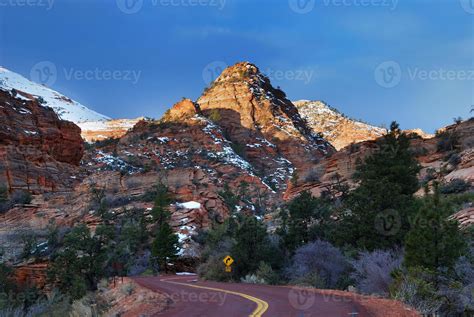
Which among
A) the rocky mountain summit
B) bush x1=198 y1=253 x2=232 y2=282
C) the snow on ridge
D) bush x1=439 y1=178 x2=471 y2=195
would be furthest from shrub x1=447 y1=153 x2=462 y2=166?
bush x1=198 y1=253 x2=232 y2=282

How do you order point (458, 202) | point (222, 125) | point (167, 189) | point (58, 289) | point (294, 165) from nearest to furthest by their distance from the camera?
point (458, 202) < point (58, 289) < point (167, 189) < point (294, 165) < point (222, 125)

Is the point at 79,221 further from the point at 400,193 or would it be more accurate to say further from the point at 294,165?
the point at 294,165

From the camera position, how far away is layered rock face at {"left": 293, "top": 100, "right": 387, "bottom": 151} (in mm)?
133750

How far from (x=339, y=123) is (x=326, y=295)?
141 m

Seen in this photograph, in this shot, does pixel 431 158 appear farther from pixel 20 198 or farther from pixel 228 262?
pixel 20 198

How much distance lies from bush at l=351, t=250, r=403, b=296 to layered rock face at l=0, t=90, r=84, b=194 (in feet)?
166

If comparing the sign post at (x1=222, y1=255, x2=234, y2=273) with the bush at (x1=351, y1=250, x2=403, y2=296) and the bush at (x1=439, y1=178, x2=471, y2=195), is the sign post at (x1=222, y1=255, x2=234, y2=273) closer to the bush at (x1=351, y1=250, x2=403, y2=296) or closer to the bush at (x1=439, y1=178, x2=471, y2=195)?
the bush at (x1=351, y1=250, x2=403, y2=296)

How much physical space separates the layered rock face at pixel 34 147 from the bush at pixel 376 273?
50.6m

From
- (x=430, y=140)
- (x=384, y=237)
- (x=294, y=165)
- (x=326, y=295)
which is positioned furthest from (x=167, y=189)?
(x=294, y=165)

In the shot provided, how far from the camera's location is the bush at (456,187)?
3409cm

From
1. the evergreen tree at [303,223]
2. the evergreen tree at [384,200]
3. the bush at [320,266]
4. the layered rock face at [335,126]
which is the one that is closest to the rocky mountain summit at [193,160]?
the evergreen tree at [303,223]

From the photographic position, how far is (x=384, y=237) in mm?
21188

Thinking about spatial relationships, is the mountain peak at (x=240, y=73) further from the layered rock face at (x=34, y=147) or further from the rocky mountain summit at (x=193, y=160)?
the layered rock face at (x=34, y=147)

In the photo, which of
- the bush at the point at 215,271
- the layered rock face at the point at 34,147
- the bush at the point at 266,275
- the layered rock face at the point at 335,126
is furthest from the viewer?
the layered rock face at the point at 335,126
